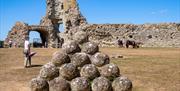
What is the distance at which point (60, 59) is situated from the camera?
9.80 m

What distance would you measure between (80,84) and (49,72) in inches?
32.0

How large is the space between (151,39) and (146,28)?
50.4 inches

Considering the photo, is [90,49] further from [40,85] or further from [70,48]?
[40,85]

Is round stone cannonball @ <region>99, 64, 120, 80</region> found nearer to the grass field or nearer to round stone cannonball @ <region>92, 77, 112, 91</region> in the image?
round stone cannonball @ <region>92, 77, 112, 91</region>

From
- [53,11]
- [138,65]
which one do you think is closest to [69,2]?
[53,11]

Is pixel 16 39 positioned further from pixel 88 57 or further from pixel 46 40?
pixel 88 57

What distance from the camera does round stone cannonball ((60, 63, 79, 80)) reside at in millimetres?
9516

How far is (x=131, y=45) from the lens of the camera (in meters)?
36.5

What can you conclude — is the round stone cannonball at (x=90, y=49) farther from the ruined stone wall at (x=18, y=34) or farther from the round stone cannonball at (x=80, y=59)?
the ruined stone wall at (x=18, y=34)

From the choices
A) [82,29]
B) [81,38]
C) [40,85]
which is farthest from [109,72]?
[82,29]

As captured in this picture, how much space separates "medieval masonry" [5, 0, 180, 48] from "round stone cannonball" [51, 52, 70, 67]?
102 ft

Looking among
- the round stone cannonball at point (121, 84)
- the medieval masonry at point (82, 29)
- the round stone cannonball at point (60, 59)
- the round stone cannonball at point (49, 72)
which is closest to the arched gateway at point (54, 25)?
the medieval masonry at point (82, 29)

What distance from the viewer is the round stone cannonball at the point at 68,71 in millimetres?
9516

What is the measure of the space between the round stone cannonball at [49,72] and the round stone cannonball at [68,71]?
158 mm
